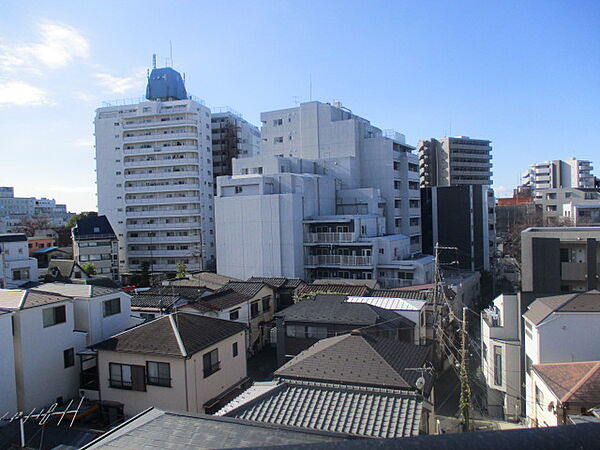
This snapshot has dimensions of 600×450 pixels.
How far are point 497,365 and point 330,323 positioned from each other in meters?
6.56

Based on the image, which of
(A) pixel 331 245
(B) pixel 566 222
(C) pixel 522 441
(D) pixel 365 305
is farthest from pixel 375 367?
(B) pixel 566 222

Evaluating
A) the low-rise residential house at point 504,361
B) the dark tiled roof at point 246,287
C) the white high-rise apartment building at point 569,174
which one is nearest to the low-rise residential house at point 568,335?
the low-rise residential house at point 504,361

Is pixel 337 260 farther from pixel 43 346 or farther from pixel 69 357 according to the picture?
pixel 43 346

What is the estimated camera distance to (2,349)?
14250 mm

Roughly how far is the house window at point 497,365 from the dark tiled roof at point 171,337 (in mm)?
10036

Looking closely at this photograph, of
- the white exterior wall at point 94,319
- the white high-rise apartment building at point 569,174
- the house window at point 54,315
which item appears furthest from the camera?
the white high-rise apartment building at point 569,174

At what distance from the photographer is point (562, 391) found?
37.9ft

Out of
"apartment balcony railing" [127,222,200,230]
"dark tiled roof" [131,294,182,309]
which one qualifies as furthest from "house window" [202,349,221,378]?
"apartment balcony railing" [127,222,200,230]

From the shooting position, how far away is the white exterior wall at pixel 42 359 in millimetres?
15016

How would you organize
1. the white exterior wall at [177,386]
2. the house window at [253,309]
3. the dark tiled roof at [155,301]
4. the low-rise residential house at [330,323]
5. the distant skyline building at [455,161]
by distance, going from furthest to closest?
the distant skyline building at [455,161] → the house window at [253,309] → the dark tiled roof at [155,301] → the low-rise residential house at [330,323] → the white exterior wall at [177,386]

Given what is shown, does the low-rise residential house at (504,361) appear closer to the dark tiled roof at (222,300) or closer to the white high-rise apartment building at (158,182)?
the dark tiled roof at (222,300)

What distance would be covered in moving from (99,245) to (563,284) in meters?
38.9

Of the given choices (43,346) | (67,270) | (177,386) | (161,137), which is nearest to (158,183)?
(161,137)

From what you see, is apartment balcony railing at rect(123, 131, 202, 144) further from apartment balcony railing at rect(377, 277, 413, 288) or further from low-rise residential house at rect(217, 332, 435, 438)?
low-rise residential house at rect(217, 332, 435, 438)
